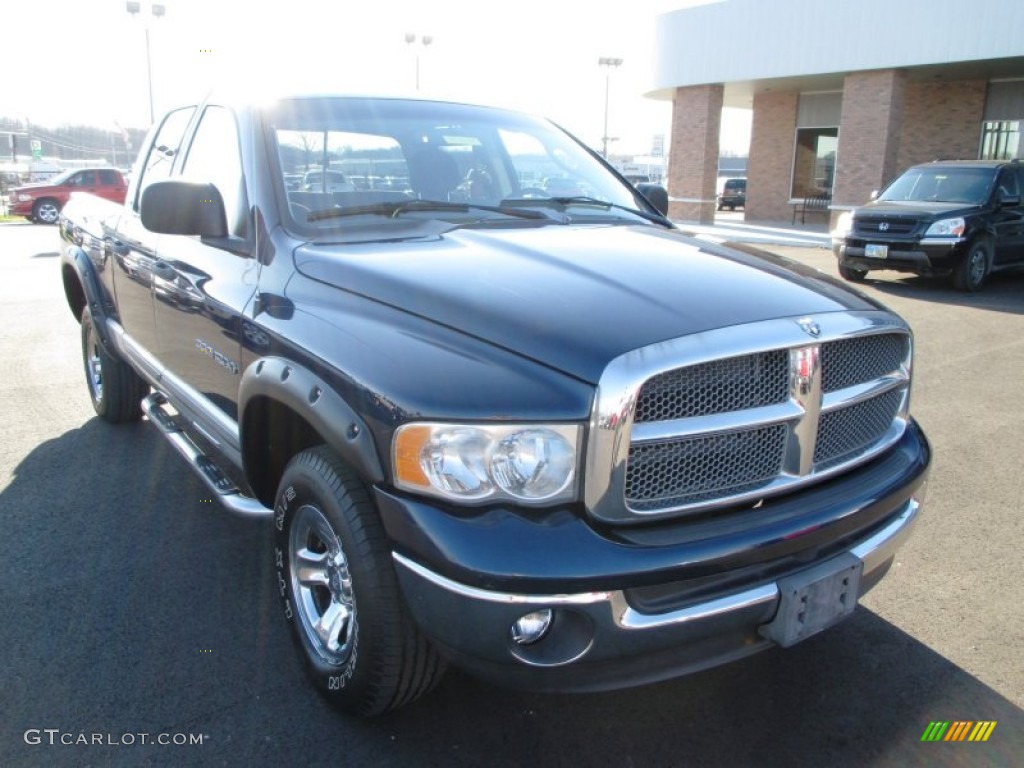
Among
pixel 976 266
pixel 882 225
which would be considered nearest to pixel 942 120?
pixel 976 266

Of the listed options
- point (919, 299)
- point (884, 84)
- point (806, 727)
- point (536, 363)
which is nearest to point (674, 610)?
point (536, 363)

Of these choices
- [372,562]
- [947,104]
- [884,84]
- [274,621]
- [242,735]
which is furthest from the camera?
[947,104]

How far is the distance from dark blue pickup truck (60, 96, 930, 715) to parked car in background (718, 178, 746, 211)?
1460 inches

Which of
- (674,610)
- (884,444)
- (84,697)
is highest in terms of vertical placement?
(884,444)

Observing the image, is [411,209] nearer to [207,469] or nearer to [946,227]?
[207,469]

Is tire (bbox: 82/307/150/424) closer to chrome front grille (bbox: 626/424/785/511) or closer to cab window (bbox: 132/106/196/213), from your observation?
cab window (bbox: 132/106/196/213)

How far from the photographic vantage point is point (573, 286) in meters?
2.44

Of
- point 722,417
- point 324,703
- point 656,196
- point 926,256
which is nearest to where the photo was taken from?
point 722,417

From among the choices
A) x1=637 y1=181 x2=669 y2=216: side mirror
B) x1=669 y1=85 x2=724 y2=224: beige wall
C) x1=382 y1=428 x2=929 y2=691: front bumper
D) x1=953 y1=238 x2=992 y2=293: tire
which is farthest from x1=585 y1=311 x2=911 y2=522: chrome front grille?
x1=669 y1=85 x2=724 y2=224: beige wall

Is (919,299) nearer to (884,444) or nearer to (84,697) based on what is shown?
(884,444)

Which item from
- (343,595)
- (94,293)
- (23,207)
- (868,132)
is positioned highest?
(868,132)

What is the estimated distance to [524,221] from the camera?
10.7ft

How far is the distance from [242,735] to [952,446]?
4394 mm

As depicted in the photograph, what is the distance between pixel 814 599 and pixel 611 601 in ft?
2.10
